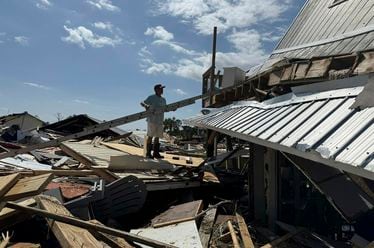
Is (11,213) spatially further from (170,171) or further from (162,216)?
(170,171)

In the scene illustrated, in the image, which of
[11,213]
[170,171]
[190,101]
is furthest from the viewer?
[190,101]

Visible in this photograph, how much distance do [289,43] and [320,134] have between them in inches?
215

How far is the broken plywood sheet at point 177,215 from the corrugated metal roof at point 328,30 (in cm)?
314

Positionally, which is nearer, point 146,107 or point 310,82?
point 310,82

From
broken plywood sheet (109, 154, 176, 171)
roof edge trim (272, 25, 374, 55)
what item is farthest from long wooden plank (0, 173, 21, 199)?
roof edge trim (272, 25, 374, 55)

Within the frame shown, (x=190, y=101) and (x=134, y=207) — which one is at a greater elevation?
(x=190, y=101)

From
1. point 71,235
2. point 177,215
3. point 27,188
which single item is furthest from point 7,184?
point 177,215

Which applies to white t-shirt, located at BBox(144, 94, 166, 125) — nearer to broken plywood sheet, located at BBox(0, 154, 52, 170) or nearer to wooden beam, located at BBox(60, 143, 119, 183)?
wooden beam, located at BBox(60, 143, 119, 183)

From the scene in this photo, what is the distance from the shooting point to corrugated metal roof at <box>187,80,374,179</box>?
106 inches

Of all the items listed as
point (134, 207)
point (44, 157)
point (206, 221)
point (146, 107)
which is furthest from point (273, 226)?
point (44, 157)

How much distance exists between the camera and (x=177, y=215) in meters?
6.47

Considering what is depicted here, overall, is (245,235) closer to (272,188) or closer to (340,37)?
(272,188)

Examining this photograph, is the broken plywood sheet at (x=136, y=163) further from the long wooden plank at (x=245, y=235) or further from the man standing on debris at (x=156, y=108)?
the long wooden plank at (x=245, y=235)

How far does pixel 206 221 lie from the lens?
20.1 ft
